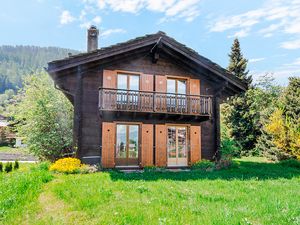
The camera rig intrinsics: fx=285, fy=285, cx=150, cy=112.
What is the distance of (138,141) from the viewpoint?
1647 cm

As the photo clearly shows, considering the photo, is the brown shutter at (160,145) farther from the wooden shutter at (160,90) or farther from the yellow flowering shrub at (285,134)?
the yellow flowering shrub at (285,134)

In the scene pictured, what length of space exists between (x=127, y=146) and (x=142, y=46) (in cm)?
575

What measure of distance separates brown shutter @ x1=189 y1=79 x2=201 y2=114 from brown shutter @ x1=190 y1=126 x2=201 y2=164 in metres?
1.26

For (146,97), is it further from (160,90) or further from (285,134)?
(285,134)

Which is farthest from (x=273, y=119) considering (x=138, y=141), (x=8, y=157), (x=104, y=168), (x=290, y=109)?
(x=8, y=157)

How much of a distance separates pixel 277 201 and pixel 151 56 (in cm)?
1193

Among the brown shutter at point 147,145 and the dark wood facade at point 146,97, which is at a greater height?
the dark wood facade at point 146,97

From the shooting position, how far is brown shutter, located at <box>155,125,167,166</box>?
53.8ft

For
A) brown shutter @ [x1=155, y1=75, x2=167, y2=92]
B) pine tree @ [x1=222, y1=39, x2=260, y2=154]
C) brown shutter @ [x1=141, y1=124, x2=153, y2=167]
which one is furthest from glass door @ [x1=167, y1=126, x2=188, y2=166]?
pine tree @ [x1=222, y1=39, x2=260, y2=154]

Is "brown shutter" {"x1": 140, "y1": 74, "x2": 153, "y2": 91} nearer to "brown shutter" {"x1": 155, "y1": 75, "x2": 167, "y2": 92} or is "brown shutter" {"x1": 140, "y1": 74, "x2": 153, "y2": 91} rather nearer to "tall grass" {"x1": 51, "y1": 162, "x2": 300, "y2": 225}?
"brown shutter" {"x1": 155, "y1": 75, "x2": 167, "y2": 92}

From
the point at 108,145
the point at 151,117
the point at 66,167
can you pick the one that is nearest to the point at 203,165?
the point at 151,117

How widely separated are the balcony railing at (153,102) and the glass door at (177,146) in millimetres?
1460

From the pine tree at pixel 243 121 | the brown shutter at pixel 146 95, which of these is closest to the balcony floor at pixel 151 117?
the brown shutter at pixel 146 95

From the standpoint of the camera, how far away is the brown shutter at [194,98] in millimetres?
16703
